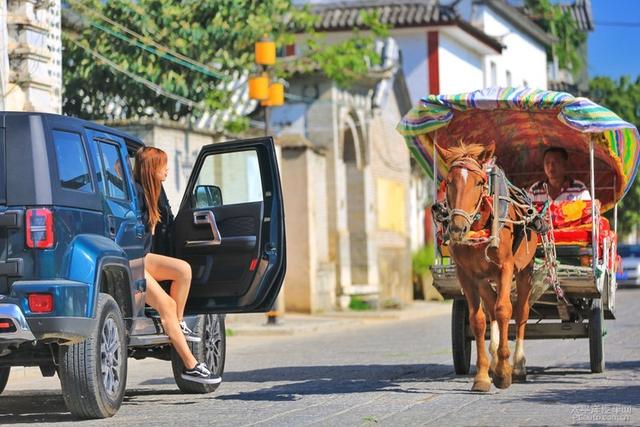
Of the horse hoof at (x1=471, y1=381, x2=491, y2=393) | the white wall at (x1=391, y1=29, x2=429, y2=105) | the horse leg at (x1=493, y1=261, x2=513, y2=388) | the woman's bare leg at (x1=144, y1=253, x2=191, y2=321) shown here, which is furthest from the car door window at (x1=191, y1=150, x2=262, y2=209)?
the white wall at (x1=391, y1=29, x2=429, y2=105)

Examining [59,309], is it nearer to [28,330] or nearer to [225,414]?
[28,330]

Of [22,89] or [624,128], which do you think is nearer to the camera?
[624,128]

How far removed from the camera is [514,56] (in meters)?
60.4

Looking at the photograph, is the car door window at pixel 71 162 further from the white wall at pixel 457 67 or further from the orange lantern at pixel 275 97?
the white wall at pixel 457 67

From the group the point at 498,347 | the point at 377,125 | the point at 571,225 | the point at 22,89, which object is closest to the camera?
the point at 498,347

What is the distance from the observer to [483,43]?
175 feet

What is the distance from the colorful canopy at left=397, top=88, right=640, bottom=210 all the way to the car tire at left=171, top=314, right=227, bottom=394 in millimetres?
2656

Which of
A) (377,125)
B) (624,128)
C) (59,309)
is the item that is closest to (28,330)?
(59,309)

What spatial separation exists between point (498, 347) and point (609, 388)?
40.1 inches

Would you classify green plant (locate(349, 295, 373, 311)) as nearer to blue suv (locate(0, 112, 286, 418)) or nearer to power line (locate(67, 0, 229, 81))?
power line (locate(67, 0, 229, 81))

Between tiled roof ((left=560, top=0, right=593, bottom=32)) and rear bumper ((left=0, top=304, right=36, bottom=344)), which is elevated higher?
tiled roof ((left=560, top=0, right=593, bottom=32))

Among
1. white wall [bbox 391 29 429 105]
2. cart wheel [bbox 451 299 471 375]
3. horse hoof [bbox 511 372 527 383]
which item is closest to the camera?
horse hoof [bbox 511 372 527 383]

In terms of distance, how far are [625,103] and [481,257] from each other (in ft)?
180

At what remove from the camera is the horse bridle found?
1248 cm
